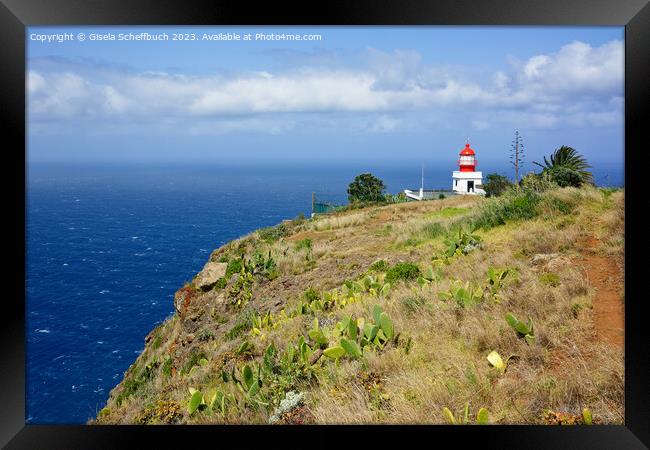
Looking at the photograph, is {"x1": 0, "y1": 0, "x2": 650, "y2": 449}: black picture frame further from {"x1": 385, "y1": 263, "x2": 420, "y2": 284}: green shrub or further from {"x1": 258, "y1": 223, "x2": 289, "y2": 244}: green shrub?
{"x1": 258, "y1": 223, "x2": 289, "y2": 244}: green shrub

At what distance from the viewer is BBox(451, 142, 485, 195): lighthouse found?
53.3 ft

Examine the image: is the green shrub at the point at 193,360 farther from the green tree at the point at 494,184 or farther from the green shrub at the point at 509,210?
the green tree at the point at 494,184

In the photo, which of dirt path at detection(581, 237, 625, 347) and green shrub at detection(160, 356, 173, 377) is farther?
green shrub at detection(160, 356, 173, 377)

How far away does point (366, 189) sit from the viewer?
726 inches

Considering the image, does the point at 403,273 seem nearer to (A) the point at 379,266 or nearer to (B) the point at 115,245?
(A) the point at 379,266

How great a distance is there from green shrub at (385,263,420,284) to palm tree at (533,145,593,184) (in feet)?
17.1

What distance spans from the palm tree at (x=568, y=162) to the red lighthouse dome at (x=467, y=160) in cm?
533

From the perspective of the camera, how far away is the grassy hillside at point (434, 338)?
402cm

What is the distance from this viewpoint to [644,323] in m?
4.57

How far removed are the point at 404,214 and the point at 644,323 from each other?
9.04 m

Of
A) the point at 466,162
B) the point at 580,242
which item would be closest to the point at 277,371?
the point at 580,242

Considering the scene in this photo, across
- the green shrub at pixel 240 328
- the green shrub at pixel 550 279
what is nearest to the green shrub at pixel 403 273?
the green shrub at pixel 550 279

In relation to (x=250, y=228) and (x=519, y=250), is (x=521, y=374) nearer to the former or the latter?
(x=519, y=250)

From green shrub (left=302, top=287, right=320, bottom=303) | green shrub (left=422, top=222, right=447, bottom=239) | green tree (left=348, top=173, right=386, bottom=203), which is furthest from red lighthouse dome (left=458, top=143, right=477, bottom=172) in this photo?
green shrub (left=302, top=287, right=320, bottom=303)
